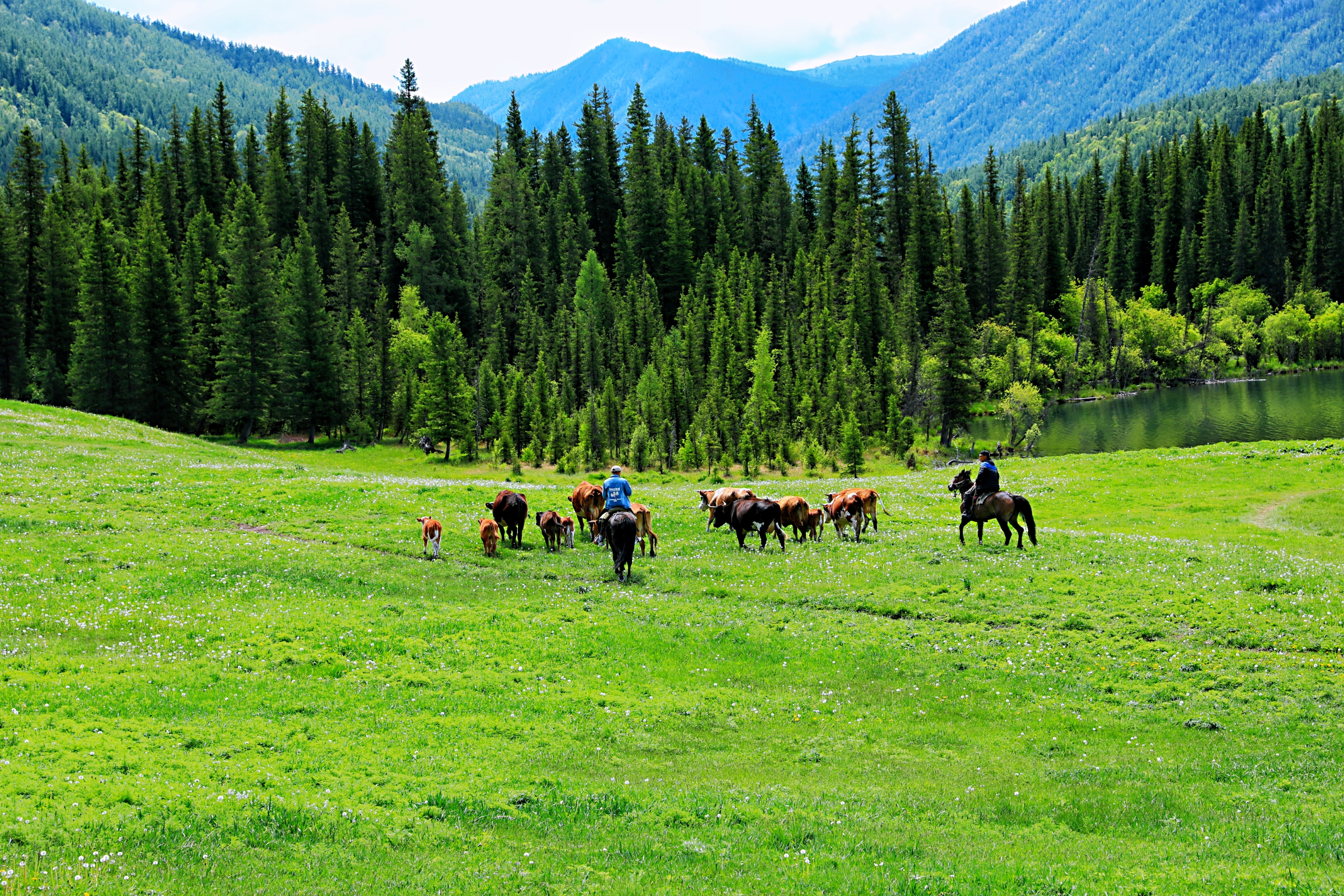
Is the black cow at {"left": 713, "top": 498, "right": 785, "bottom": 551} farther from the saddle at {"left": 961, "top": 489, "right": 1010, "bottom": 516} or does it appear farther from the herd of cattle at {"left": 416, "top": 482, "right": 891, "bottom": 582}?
the saddle at {"left": 961, "top": 489, "right": 1010, "bottom": 516}

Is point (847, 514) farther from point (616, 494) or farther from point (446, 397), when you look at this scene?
point (446, 397)

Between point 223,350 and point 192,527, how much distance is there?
61.3m

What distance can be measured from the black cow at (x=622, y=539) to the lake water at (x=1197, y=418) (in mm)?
65048

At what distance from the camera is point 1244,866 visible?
10555 mm

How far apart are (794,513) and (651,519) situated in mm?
6130

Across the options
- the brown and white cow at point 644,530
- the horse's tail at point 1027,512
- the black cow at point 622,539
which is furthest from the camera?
the brown and white cow at point 644,530

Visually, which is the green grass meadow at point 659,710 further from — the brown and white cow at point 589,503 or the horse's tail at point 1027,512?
the brown and white cow at point 589,503

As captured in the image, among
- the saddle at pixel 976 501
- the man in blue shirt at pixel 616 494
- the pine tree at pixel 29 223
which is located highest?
the pine tree at pixel 29 223

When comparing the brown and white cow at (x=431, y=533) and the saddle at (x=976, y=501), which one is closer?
the brown and white cow at (x=431, y=533)

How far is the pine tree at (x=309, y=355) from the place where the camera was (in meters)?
87.4

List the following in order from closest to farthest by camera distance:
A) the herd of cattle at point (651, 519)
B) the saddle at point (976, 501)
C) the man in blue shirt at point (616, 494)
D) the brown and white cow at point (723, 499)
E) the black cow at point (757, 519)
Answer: the man in blue shirt at point (616, 494), the saddle at point (976, 501), the herd of cattle at point (651, 519), the black cow at point (757, 519), the brown and white cow at point (723, 499)

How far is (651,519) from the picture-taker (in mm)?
34312

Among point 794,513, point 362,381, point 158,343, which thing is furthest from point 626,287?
point 794,513

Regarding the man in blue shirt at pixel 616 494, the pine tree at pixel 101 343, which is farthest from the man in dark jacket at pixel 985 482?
the pine tree at pixel 101 343
